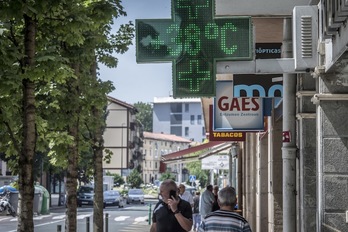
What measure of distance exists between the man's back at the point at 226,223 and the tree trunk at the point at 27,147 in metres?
4.88

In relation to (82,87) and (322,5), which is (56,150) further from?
(322,5)

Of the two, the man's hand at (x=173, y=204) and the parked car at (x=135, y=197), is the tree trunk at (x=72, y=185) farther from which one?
the parked car at (x=135, y=197)

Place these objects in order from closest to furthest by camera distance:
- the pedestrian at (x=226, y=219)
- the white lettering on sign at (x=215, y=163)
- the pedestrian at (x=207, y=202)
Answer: the pedestrian at (x=226, y=219), the pedestrian at (x=207, y=202), the white lettering on sign at (x=215, y=163)

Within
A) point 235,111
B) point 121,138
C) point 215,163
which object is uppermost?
point 121,138

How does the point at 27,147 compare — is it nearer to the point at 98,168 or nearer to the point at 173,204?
the point at 173,204

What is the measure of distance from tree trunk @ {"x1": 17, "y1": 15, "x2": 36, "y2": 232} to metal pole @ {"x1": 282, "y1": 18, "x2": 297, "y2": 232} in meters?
3.97

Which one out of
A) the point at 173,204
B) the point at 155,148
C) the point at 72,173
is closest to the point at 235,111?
the point at 72,173

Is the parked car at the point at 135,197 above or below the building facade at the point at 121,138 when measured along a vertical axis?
below

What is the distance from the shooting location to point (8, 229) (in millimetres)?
37031

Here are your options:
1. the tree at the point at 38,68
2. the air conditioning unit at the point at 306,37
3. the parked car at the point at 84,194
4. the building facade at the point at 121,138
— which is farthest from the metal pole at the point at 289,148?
the parked car at the point at 84,194

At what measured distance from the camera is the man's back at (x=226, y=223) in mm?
7438

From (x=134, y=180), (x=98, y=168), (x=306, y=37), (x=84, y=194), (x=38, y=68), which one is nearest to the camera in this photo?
(x=306, y=37)

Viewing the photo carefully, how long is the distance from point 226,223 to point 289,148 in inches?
93.4

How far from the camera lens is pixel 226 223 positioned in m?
7.44
